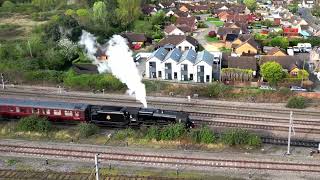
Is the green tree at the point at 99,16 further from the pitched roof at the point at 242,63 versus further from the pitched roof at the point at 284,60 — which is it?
the pitched roof at the point at 284,60

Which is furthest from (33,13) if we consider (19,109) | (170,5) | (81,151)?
(81,151)

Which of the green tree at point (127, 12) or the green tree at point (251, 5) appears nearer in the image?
the green tree at point (127, 12)

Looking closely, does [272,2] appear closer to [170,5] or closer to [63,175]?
[170,5]

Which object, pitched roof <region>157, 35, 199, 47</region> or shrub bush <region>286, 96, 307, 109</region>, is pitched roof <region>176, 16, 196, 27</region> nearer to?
pitched roof <region>157, 35, 199, 47</region>

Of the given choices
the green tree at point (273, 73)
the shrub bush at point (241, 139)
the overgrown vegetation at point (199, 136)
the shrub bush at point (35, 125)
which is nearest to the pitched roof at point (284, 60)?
the green tree at point (273, 73)

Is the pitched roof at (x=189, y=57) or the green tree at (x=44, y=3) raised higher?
the green tree at (x=44, y=3)

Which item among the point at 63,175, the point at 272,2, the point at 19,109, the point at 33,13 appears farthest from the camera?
the point at 272,2

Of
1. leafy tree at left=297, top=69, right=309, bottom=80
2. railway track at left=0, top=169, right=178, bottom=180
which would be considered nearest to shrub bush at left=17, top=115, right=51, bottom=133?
railway track at left=0, top=169, right=178, bottom=180

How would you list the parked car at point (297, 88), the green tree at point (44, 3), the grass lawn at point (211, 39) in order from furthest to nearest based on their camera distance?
the green tree at point (44, 3), the grass lawn at point (211, 39), the parked car at point (297, 88)
